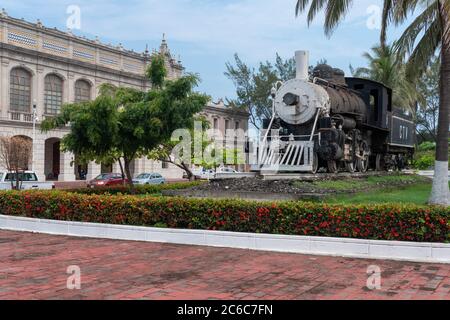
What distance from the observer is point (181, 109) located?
1591 cm

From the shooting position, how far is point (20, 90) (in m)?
41.5

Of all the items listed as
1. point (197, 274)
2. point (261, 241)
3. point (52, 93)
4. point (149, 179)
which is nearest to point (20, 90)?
point (52, 93)

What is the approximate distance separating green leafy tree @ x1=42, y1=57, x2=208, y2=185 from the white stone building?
21389 millimetres

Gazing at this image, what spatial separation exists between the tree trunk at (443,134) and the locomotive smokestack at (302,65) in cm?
492

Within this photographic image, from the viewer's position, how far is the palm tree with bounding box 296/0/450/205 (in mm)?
11578

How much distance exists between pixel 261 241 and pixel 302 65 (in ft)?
27.5

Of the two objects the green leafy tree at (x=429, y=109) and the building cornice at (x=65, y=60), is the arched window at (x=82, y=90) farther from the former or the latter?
the green leafy tree at (x=429, y=109)

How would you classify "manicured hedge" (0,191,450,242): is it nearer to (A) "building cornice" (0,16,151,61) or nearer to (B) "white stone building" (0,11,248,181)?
(B) "white stone building" (0,11,248,181)

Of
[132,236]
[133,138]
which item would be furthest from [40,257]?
[133,138]

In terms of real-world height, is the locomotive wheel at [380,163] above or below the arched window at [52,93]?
below

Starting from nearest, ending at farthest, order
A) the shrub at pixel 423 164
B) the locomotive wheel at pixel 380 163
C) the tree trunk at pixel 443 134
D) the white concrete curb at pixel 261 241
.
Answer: the white concrete curb at pixel 261 241
the tree trunk at pixel 443 134
the locomotive wheel at pixel 380 163
the shrub at pixel 423 164

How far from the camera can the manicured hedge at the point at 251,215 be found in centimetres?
880

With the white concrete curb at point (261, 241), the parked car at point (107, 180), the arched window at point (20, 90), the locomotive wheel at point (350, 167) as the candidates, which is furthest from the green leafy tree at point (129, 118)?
the arched window at point (20, 90)

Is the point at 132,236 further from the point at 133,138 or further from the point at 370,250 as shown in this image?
the point at 133,138
